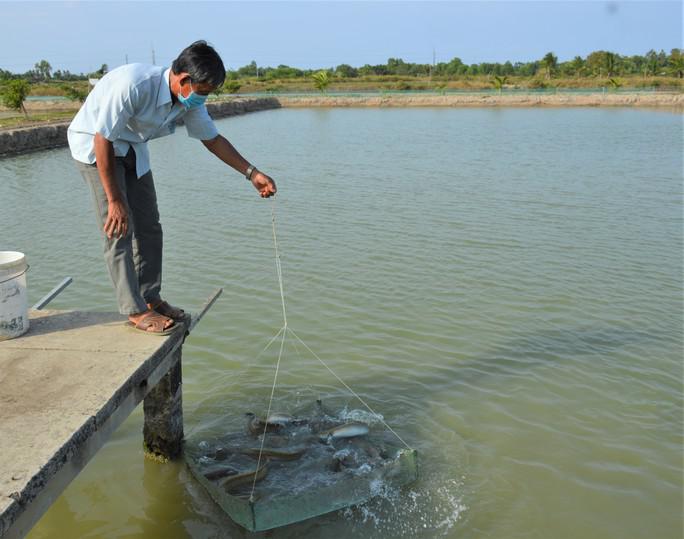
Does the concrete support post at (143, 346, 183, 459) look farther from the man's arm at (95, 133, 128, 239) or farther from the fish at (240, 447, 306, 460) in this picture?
the man's arm at (95, 133, 128, 239)

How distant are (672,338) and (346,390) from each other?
12.3 feet

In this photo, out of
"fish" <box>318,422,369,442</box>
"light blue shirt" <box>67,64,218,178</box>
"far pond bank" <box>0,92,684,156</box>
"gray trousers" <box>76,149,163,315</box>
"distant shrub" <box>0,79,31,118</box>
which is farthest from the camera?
"far pond bank" <box>0,92,684,156</box>

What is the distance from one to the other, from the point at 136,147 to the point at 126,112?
388 mm

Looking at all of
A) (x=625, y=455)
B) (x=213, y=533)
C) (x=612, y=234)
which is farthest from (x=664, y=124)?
(x=213, y=533)

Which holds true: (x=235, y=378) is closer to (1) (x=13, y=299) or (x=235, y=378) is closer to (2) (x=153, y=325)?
(2) (x=153, y=325)

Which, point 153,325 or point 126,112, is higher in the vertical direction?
point 126,112

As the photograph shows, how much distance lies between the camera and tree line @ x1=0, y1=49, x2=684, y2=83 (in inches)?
2997

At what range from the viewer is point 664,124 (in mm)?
31500

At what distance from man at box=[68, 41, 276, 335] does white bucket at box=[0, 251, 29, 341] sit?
617mm

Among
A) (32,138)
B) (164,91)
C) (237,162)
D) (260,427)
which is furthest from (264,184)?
(32,138)

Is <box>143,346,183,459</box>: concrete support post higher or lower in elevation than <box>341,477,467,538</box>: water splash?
higher

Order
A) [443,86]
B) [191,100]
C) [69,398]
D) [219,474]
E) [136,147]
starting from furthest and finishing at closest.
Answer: [443,86] → [219,474] → [136,147] → [191,100] → [69,398]

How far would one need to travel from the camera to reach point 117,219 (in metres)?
3.89

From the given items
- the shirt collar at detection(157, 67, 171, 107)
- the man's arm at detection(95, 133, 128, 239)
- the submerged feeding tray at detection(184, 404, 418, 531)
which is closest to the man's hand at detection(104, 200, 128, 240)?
the man's arm at detection(95, 133, 128, 239)
